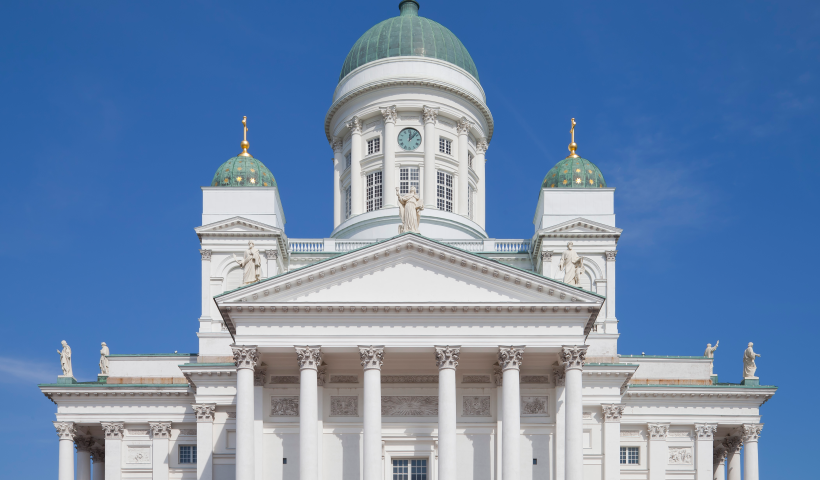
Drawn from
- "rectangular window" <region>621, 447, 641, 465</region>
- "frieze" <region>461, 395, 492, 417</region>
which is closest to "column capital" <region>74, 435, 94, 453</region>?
"frieze" <region>461, 395, 492, 417</region>

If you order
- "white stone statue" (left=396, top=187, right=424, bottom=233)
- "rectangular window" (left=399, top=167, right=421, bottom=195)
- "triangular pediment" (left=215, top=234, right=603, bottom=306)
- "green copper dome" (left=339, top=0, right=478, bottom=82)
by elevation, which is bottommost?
"triangular pediment" (left=215, top=234, right=603, bottom=306)

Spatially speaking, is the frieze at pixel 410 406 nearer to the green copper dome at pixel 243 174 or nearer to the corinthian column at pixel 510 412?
the corinthian column at pixel 510 412

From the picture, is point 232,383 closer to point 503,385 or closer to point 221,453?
point 221,453

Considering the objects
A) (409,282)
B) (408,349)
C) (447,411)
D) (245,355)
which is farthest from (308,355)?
(447,411)

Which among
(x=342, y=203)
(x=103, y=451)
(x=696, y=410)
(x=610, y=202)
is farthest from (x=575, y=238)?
(x=103, y=451)

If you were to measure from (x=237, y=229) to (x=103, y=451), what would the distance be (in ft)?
43.2

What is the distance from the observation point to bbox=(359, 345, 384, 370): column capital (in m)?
47.1

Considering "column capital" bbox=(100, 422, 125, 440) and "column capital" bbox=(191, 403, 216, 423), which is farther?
"column capital" bbox=(100, 422, 125, 440)

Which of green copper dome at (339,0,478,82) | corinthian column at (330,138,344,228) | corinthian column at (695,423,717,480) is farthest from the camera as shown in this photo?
green copper dome at (339,0,478,82)

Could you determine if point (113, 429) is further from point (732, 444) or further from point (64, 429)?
point (732, 444)

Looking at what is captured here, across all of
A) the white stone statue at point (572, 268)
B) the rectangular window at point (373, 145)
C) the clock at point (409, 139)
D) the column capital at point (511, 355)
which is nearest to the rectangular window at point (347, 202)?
the rectangular window at point (373, 145)

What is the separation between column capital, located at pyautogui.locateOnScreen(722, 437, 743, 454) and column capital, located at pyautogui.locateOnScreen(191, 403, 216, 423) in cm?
2590

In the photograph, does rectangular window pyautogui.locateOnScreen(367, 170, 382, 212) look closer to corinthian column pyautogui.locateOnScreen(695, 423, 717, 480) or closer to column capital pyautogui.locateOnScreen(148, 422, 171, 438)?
column capital pyautogui.locateOnScreen(148, 422, 171, 438)

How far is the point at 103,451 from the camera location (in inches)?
2457
